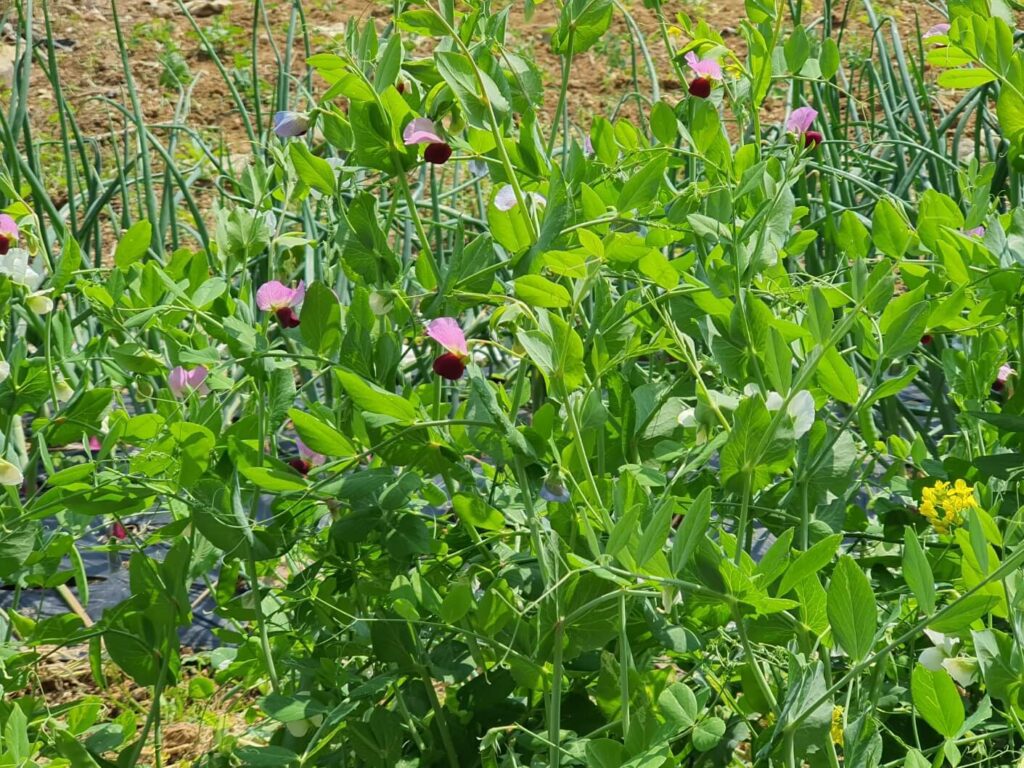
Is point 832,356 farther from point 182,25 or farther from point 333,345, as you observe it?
point 182,25

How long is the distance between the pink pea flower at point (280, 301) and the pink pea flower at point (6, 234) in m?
0.25

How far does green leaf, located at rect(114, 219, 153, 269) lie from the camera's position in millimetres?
1166

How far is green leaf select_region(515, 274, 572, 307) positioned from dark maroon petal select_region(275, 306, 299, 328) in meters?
0.30

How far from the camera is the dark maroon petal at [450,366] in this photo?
807mm

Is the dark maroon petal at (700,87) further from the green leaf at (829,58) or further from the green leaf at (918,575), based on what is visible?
the green leaf at (918,575)

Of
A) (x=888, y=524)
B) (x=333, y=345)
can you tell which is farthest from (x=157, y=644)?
(x=888, y=524)

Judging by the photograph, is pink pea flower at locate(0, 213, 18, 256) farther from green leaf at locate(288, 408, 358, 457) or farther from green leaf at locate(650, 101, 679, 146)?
green leaf at locate(650, 101, 679, 146)

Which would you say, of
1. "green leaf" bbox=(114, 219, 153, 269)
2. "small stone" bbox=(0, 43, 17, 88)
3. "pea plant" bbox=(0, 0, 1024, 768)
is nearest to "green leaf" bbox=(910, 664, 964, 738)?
"pea plant" bbox=(0, 0, 1024, 768)

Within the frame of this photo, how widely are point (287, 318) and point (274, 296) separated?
23 mm

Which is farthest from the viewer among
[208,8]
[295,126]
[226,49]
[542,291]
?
[208,8]

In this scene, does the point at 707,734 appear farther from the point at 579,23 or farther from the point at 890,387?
the point at 579,23

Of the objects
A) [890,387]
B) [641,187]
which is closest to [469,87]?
[641,187]

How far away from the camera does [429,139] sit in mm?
934

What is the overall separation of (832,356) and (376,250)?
0.37m
